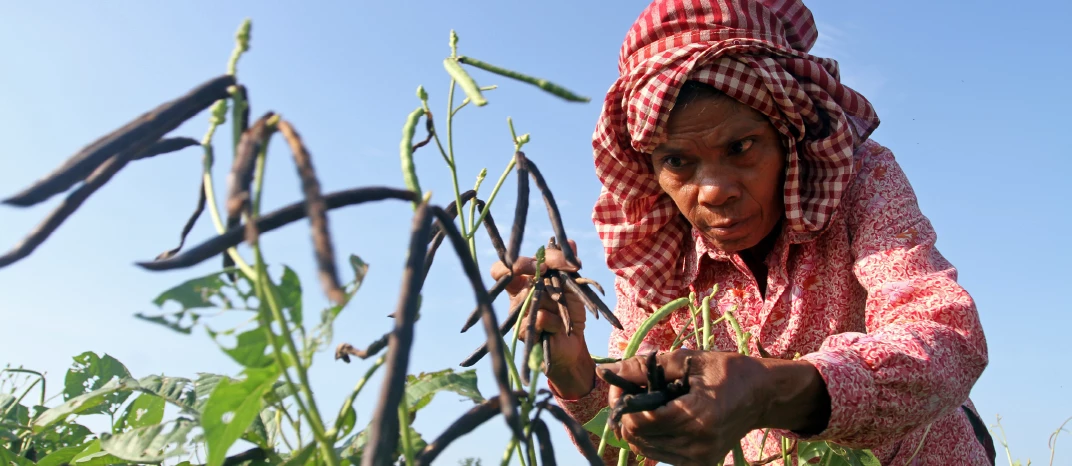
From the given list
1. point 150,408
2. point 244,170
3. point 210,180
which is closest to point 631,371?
point 150,408

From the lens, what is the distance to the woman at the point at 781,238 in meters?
1.52

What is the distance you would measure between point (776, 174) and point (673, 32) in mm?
484

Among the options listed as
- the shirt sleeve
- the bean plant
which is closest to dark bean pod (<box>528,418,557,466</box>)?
the bean plant

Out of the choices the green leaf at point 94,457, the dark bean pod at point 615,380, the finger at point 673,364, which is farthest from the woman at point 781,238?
the green leaf at point 94,457

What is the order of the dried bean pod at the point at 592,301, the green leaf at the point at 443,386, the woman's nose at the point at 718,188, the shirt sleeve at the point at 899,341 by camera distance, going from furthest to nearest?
the woman's nose at the point at 718,188, the shirt sleeve at the point at 899,341, the dried bean pod at the point at 592,301, the green leaf at the point at 443,386

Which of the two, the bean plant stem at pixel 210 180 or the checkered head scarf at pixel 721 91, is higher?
the checkered head scarf at pixel 721 91

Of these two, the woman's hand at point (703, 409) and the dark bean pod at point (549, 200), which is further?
the woman's hand at point (703, 409)

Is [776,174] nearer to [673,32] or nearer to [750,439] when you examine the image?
[673,32]

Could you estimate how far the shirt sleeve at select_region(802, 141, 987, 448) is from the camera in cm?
147

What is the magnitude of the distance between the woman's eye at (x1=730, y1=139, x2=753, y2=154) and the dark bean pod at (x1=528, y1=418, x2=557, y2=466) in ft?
4.81

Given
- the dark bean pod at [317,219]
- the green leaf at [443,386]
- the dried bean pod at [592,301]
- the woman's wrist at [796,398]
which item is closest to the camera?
the dark bean pod at [317,219]

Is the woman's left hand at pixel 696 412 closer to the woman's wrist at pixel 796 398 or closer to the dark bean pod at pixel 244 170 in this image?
the woman's wrist at pixel 796 398

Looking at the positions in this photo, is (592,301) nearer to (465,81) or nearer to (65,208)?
(465,81)

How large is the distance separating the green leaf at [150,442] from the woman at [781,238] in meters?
0.72
